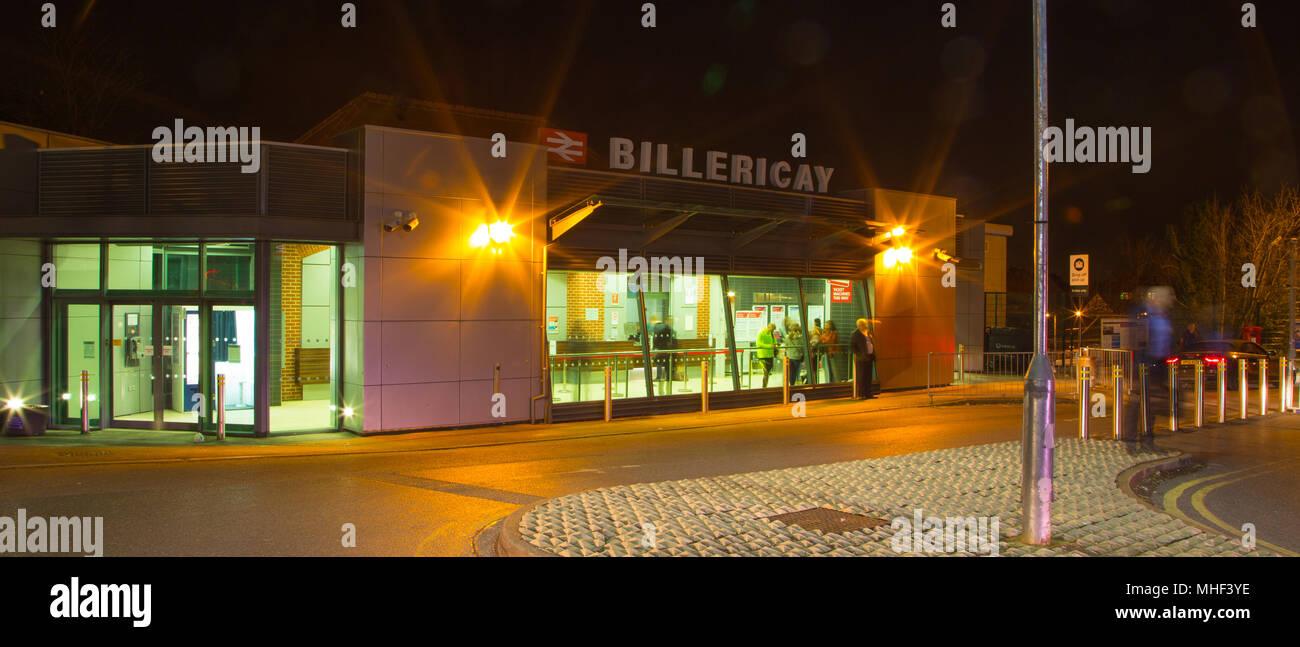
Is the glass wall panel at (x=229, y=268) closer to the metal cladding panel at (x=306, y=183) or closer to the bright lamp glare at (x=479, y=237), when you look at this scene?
Answer: the metal cladding panel at (x=306, y=183)

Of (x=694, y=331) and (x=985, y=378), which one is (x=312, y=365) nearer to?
(x=694, y=331)

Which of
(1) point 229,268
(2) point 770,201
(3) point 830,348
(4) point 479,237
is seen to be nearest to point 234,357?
(1) point 229,268

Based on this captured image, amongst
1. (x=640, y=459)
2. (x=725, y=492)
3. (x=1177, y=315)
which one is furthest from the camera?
(x=1177, y=315)

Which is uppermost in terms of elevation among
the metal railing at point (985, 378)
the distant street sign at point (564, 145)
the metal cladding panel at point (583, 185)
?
the distant street sign at point (564, 145)

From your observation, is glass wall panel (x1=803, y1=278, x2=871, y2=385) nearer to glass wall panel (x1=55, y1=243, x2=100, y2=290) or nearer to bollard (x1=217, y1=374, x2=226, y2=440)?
bollard (x1=217, y1=374, x2=226, y2=440)

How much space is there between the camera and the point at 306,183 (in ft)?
47.1

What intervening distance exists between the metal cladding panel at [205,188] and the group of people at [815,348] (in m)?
11.0

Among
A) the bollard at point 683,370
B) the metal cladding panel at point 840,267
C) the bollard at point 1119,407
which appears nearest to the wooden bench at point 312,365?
the bollard at point 683,370

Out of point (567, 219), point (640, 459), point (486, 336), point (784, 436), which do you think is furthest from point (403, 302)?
point (784, 436)

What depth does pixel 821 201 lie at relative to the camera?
67.6ft

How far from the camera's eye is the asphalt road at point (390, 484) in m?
7.44

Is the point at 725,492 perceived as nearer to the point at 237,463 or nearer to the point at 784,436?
the point at 784,436

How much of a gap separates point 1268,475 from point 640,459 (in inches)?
326

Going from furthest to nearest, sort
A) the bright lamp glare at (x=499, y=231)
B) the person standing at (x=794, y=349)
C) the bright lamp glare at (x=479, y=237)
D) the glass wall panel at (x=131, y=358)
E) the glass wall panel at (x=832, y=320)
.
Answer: the glass wall panel at (x=832, y=320) → the person standing at (x=794, y=349) → the bright lamp glare at (x=499, y=231) → the bright lamp glare at (x=479, y=237) → the glass wall panel at (x=131, y=358)
